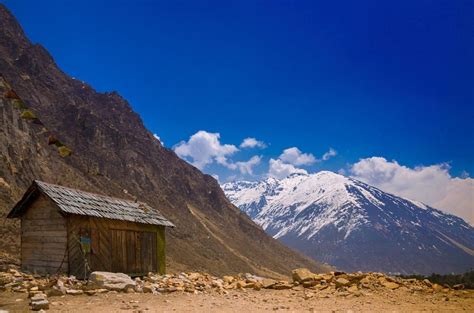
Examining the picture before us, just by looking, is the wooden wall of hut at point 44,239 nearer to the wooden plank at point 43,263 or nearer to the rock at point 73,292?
the wooden plank at point 43,263

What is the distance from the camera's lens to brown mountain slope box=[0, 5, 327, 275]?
197 ft

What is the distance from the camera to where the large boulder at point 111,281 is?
16.0m

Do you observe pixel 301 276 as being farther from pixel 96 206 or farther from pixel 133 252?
pixel 96 206

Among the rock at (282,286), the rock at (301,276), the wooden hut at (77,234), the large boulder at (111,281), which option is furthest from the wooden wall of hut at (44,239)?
the rock at (301,276)

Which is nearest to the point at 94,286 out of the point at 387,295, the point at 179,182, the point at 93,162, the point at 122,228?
the point at 122,228

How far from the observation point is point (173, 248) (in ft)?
226

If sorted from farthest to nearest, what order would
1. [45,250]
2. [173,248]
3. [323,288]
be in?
[173,248]
[45,250]
[323,288]

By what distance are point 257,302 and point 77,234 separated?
1056 cm

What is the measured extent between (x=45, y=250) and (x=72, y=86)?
91.4 m

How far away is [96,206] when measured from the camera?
22.3 metres

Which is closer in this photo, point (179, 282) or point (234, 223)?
point (179, 282)

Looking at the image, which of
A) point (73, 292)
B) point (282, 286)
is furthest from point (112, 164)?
point (73, 292)

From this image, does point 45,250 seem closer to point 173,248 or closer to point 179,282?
point 179,282

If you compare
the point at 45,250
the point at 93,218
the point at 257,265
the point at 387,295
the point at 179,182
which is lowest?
the point at 257,265
